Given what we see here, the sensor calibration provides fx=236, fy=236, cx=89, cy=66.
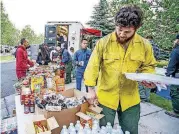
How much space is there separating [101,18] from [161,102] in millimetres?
20353

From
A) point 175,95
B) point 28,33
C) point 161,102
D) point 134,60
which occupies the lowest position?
point 161,102

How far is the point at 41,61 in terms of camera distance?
9.80 metres

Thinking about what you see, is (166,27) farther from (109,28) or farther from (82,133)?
(109,28)

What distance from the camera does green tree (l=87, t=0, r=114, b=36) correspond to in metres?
25.5

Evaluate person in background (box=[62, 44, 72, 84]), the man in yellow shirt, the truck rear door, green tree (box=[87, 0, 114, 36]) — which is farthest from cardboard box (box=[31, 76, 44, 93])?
green tree (box=[87, 0, 114, 36])

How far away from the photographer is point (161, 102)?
6570 mm

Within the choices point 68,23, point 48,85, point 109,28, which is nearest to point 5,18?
point 109,28

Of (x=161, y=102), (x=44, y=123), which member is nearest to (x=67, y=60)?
(x=161, y=102)

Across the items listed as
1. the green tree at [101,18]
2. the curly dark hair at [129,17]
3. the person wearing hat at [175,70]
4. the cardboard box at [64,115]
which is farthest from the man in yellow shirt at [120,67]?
the green tree at [101,18]

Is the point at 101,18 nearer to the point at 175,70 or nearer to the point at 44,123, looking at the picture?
the point at 175,70

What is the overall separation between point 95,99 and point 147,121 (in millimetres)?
2887

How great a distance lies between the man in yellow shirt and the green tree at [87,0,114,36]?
22613 mm

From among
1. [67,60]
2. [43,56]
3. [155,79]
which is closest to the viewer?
[155,79]

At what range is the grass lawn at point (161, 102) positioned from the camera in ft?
20.1
